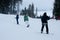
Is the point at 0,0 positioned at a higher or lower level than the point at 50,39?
higher

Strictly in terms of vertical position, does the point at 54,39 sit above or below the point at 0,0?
below

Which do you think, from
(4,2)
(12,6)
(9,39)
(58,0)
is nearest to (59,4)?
(58,0)

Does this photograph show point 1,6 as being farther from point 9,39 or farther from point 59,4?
→ point 9,39

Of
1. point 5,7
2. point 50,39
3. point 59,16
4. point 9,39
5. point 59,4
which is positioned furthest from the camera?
point 5,7

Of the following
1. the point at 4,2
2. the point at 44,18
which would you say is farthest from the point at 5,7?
the point at 44,18

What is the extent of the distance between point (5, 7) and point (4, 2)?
10.0 ft

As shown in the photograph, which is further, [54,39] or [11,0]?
[11,0]

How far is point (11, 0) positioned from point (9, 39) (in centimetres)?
5892

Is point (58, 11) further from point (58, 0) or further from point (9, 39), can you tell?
point (9, 39)

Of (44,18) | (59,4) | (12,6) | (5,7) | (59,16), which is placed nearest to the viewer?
(44,18)

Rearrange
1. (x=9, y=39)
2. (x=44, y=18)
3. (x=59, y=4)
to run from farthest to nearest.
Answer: (x=59, y=4)
(x=44, y=18)
(x=9, y=39)

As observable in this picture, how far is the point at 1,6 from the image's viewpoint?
214 feet

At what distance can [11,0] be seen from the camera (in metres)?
70.9

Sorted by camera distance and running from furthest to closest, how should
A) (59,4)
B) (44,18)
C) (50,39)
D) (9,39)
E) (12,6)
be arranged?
(12,6)
(59,4)
(44,18)
(50,39)
(9,39)
